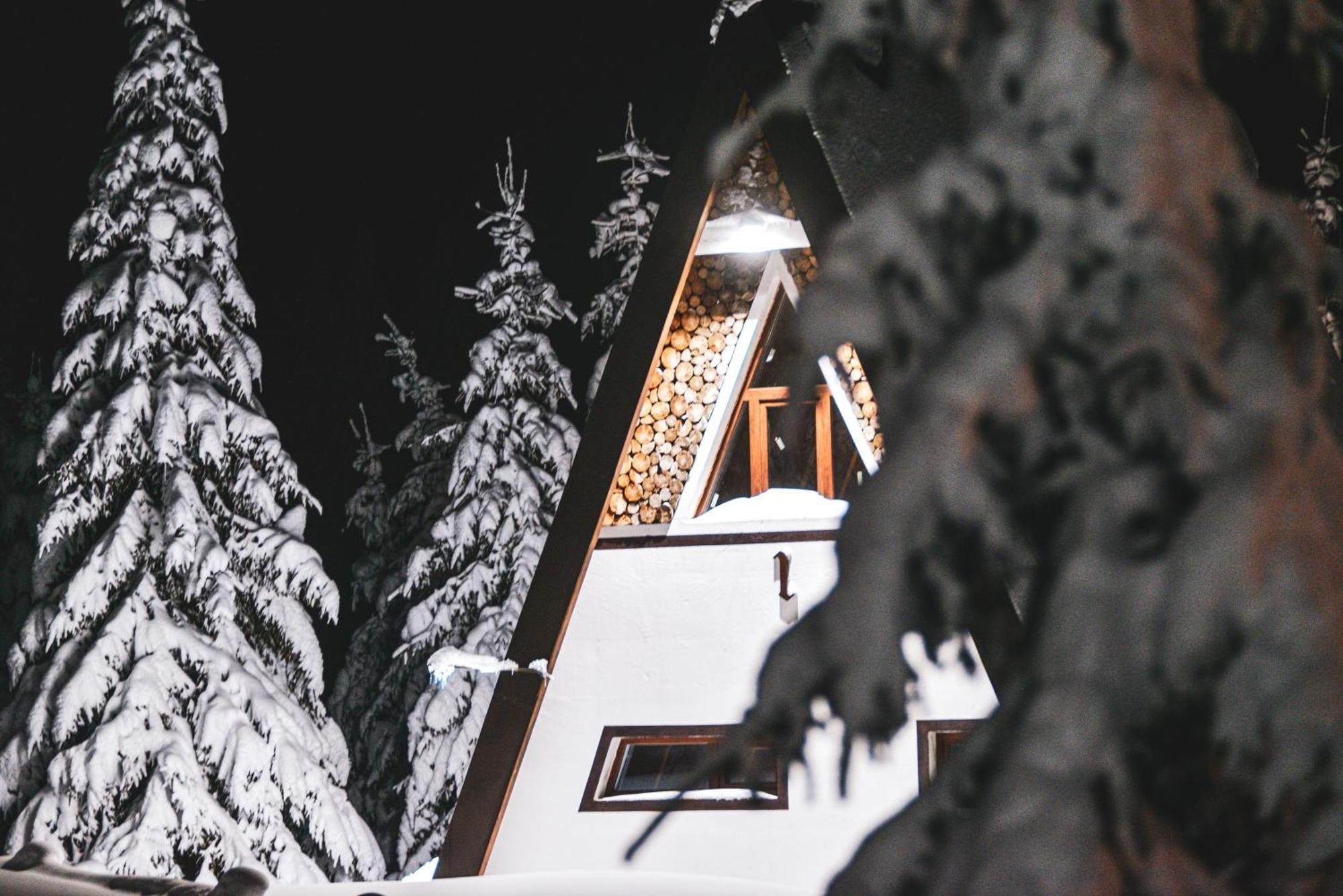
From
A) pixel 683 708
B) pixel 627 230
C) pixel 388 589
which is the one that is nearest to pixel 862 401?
pixel 683 708

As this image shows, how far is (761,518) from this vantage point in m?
9.41

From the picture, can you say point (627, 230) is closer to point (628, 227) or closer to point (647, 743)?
point (628, 227)

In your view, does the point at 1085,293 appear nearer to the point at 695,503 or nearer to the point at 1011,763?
the point at 1011,763

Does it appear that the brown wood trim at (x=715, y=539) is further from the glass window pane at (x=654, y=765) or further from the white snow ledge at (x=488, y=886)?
the white snow ledge at (x=488, y=886)

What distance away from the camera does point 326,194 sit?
102 ft

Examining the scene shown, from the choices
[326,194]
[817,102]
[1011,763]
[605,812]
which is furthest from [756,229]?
[326,194]

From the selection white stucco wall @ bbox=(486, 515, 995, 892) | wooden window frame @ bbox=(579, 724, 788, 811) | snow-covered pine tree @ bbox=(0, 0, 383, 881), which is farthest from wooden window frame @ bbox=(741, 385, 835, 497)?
snow-covered pine tree @ bbox=(0, 0, 383, 881)

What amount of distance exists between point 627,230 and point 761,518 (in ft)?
43.3

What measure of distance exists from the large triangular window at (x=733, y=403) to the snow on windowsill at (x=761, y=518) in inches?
2.2

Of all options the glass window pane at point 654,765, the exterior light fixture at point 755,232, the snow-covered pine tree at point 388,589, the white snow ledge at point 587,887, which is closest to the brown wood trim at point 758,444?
the exterior light fixture at point 755,232

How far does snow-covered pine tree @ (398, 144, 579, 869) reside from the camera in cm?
2219

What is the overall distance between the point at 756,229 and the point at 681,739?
11.1ft

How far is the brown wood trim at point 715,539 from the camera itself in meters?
9.31

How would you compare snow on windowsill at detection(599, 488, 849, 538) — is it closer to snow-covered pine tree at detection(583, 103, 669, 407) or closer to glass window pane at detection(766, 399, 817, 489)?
glass window pane at detection(766, 399, 817, 489)
